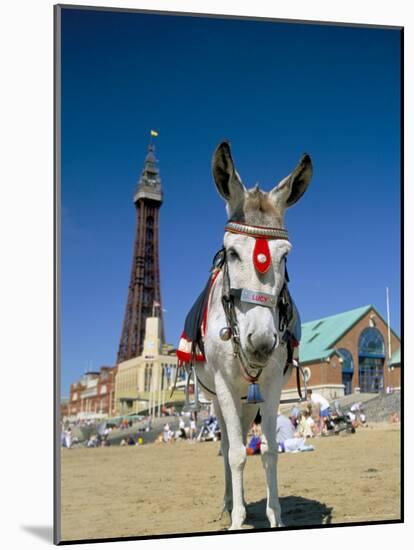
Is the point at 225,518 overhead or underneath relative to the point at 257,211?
underneath

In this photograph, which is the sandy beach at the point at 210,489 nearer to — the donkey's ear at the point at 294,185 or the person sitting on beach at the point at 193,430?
the person sitting on beach at the point at 193,430

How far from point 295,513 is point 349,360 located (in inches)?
388

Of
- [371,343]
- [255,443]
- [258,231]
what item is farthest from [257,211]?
[371,343]

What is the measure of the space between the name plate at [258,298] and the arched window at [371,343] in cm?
614

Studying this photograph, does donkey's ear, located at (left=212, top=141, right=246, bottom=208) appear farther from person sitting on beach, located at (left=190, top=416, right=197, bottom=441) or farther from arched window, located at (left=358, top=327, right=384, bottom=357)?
person sitting on beach, located at (left=190, top=416, right=197, bottom=441)

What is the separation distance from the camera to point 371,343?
508 inches

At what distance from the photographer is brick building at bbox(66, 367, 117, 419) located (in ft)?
27.0

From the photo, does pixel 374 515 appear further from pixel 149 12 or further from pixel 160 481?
pixel 149 12

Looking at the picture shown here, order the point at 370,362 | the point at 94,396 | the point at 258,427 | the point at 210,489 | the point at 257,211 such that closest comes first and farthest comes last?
the point at 257,211, the point at 210,489, the point at 258,427, the point at 94,396, the point at 370,362

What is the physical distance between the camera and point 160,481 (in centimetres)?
775

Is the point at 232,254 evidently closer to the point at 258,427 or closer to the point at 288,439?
the point at 288,439

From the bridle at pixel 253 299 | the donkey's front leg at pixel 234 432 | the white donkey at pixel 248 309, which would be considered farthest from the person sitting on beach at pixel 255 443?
the bridle at pixel 253 299

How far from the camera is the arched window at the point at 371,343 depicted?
1143 cm

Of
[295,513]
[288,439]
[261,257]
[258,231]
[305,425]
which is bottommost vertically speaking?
[295,513]
